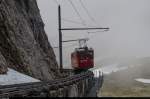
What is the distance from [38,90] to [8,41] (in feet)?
30.7

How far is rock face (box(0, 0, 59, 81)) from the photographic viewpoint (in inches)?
1179

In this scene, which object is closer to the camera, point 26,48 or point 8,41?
point 8,41

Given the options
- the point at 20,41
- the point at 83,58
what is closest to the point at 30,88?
the point at 20,41

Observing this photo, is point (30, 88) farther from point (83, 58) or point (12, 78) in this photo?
point (83, 58)

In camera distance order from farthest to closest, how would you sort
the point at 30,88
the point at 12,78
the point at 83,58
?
1. the point at 83,58
2. the point at 12,78
3. the point at 30,88

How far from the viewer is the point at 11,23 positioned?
32.6 metres

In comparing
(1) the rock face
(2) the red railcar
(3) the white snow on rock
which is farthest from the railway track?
(2) the red railcar

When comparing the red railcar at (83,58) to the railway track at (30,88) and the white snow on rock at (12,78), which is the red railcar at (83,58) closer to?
the railway track at (30,88)

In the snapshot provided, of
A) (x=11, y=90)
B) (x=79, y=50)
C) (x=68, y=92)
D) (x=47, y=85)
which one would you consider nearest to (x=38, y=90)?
(x=47, y=85)

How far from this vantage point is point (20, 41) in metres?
33.9

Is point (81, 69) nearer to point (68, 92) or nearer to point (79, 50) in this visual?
point (79, 50)

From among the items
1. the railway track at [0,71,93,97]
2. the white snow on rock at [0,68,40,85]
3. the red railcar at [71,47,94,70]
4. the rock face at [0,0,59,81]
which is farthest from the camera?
the red railcar at [71,47,94,70]

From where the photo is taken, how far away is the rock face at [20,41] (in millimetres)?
29953

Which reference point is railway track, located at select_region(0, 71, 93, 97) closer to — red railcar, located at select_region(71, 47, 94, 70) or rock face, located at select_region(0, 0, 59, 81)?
rock face, located at select_region(0, 0, 59, 81)
